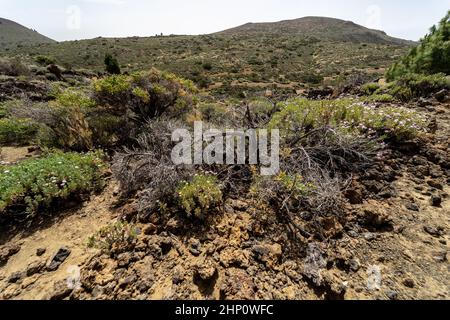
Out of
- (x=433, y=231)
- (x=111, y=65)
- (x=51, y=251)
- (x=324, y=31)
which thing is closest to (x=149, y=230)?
(x=51, y=251)

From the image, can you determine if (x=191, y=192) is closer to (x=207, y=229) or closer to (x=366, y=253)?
(x=207, y=229)

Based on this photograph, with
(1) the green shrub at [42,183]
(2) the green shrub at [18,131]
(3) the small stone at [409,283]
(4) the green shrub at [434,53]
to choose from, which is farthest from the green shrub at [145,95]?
(4) the green shrub at [434,53]

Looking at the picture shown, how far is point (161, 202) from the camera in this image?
2.66 m

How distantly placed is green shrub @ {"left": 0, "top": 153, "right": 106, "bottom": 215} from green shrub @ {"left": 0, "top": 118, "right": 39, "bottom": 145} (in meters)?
1.96

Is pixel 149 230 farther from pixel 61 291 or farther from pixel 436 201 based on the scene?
pixel 436 201

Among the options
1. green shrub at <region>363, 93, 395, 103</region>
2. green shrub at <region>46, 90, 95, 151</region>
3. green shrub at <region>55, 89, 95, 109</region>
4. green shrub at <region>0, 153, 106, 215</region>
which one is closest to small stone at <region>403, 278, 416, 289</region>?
green shrub at <region>0, 153, 106, 215</region>

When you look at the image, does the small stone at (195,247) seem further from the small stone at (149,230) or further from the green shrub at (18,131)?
the green shrub at (18,131)

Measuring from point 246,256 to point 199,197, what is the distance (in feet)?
2.59

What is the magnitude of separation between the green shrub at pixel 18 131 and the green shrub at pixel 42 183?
1.96 metres

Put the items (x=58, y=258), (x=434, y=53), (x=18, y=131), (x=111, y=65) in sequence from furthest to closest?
(x=111, y=65) < (x=434, y=53) < (x=18, y=131) < (x=58, y=258)

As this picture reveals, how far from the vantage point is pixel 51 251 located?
2.31 meters

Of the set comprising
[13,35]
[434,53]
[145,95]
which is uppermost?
[13,35]

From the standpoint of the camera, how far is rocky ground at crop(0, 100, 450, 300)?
6.17 feet
